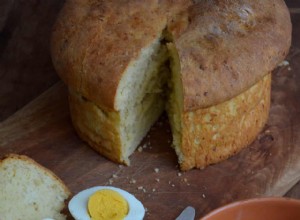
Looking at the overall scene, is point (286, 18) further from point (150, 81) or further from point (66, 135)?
point (66, 135)

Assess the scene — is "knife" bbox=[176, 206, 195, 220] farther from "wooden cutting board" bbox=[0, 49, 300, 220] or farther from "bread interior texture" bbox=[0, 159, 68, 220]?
"bread interior texture" bbox=[0, 159, 68, 220]

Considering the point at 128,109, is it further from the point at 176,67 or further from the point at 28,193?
the point at 28,193

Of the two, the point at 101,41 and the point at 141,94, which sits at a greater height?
the point at 101,41

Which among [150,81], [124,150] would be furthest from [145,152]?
[150,81]

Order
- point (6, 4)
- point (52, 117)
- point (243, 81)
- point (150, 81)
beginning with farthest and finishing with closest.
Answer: point (6, 4) → point (52, 117) → point (150, 81) → point (243, 81)

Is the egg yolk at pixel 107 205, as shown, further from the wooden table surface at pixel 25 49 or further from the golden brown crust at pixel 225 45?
the wooden table surface at pixel 25 49

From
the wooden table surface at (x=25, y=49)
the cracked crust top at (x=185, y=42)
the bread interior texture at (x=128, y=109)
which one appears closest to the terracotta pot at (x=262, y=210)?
the cracked crust top at (x=185, y=42)

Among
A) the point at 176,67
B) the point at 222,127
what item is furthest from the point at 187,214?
the point at 176,67
